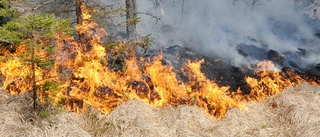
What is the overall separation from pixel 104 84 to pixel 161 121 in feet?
6.03

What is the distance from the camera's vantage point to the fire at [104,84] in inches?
265

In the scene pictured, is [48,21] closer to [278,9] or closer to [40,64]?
[40,64]

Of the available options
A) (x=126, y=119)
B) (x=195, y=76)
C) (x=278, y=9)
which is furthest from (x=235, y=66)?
(x=278, y=9)

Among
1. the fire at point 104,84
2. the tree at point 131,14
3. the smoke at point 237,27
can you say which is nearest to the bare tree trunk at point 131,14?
the tree at point 131,14

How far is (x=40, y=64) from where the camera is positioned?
514cm

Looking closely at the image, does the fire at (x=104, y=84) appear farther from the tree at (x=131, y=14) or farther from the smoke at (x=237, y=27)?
the smoke at (x=237, y=27)

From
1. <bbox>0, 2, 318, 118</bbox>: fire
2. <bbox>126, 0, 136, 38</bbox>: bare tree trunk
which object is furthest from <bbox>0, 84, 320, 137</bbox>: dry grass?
<bbox>126, 0, 136, 38</bbox>: bare tree trunk

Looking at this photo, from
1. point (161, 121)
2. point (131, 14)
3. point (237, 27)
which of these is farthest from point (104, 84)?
point (237, 27)

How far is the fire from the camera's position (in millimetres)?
6726

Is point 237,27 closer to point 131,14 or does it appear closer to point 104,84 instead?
point 131,14

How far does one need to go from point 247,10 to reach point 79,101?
1608 centimetres

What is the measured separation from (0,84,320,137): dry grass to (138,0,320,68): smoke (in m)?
4.47

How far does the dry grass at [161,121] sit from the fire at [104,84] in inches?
13.7

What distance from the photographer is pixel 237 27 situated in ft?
53.9
